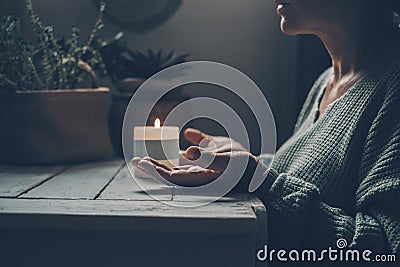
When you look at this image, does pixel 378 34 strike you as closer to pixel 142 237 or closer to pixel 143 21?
pixel 142 237

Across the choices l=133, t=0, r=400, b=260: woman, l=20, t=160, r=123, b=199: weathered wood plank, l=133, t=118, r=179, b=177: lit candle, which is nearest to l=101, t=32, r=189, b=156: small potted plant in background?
l=20, t=160, r=123, b=199: weathered wood plank

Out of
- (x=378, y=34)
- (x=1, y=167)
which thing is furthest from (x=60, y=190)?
(x=378, y=34)

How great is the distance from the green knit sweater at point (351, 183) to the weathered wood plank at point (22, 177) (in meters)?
0.38

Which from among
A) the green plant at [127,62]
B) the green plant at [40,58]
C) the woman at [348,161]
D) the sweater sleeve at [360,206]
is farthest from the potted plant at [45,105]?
the sweater sleeve at [360,206]

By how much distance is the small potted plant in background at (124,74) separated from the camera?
1.26 metres

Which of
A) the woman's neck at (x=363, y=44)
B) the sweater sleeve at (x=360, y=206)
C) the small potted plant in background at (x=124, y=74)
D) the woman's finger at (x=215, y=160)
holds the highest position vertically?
the woman's neck at (x=363, y=44)

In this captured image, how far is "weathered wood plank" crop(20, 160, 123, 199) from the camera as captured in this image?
0.79 metres

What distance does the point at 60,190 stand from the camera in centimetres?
82

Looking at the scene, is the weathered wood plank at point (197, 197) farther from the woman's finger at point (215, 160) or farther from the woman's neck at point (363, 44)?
the woman's neck at point (363, 44)

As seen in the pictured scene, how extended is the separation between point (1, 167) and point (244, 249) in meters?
0.58

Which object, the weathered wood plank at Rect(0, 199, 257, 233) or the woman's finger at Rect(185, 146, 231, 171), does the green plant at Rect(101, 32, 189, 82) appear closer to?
the woman's finger at Rect(185, 146, 231, 171)

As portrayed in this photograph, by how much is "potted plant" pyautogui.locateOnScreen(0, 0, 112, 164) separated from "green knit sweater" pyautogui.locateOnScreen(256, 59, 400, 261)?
473 millimetres

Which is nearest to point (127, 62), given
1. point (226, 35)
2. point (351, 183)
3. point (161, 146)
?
point (226, 35)

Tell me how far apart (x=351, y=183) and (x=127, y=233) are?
0.37 meters
